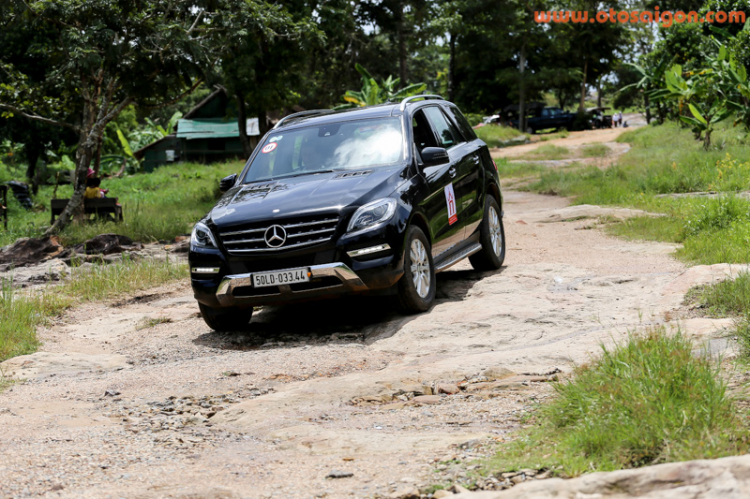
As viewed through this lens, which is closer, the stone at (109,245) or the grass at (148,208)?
the stone at (109,245)

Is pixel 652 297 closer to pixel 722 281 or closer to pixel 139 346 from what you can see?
pixel 722 281

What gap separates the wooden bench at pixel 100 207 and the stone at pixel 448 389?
43.1 feet

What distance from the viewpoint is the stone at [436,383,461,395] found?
508 centimetres

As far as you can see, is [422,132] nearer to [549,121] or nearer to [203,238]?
[203,238]

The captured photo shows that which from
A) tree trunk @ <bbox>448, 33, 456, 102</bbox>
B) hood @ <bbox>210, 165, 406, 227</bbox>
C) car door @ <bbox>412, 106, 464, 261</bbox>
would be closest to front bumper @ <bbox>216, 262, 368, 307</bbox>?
hood @ <bbox>210, 165, 406, 227</bbox>

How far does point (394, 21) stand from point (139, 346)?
37883mm

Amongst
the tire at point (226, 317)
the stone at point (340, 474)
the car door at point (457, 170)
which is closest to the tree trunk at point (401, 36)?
the car door at point (457, 170)

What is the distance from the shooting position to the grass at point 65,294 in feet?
24.3

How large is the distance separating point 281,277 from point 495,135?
3973 cm

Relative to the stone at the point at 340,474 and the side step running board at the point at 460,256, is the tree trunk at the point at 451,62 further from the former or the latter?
the stone at the point at 340,474

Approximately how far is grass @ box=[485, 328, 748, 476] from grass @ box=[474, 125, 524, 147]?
3960 cm

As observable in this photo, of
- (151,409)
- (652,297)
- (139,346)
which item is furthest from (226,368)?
(652,297)

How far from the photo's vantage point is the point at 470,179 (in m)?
9.09

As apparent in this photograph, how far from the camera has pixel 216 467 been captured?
12.7ft
